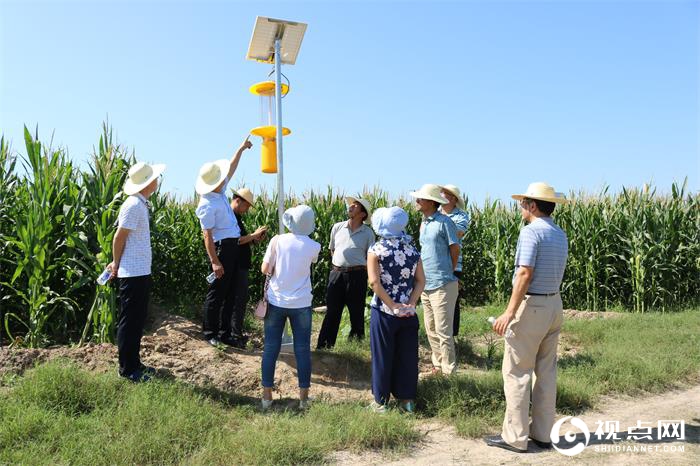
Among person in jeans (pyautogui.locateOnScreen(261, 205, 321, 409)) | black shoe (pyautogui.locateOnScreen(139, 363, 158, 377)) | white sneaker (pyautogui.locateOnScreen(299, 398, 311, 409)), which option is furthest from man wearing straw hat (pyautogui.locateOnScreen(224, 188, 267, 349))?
white sneaker (pyautogui.locateOnScreen(299, 398, 311, 409))

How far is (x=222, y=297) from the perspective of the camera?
6496 mm

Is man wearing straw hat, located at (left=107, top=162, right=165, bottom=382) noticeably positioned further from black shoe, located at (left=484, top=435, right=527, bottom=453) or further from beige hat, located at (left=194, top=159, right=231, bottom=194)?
black shoe, located at (left=484, top=435, right=527, bottom=453)

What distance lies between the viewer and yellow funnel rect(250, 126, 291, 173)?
6.49 meters

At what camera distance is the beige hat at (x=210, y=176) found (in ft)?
20.8

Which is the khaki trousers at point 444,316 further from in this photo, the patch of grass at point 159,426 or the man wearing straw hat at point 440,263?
the patch of grass at point 159,426

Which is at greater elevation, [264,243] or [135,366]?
[264,243]

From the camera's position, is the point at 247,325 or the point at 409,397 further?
the point at 247,325

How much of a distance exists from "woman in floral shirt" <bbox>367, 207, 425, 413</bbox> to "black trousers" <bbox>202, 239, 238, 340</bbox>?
2122 millimetres

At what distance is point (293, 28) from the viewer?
657 centimetres

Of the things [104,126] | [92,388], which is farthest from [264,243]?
[92,388]

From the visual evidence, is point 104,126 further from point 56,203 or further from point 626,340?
point 626,340

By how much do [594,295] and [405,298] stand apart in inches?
311

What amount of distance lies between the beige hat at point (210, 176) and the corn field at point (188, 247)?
1.04 meters

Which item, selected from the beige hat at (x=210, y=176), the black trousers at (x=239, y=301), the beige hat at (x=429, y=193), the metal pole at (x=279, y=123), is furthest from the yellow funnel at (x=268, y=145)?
the beige hat at (x=429, y=193)
